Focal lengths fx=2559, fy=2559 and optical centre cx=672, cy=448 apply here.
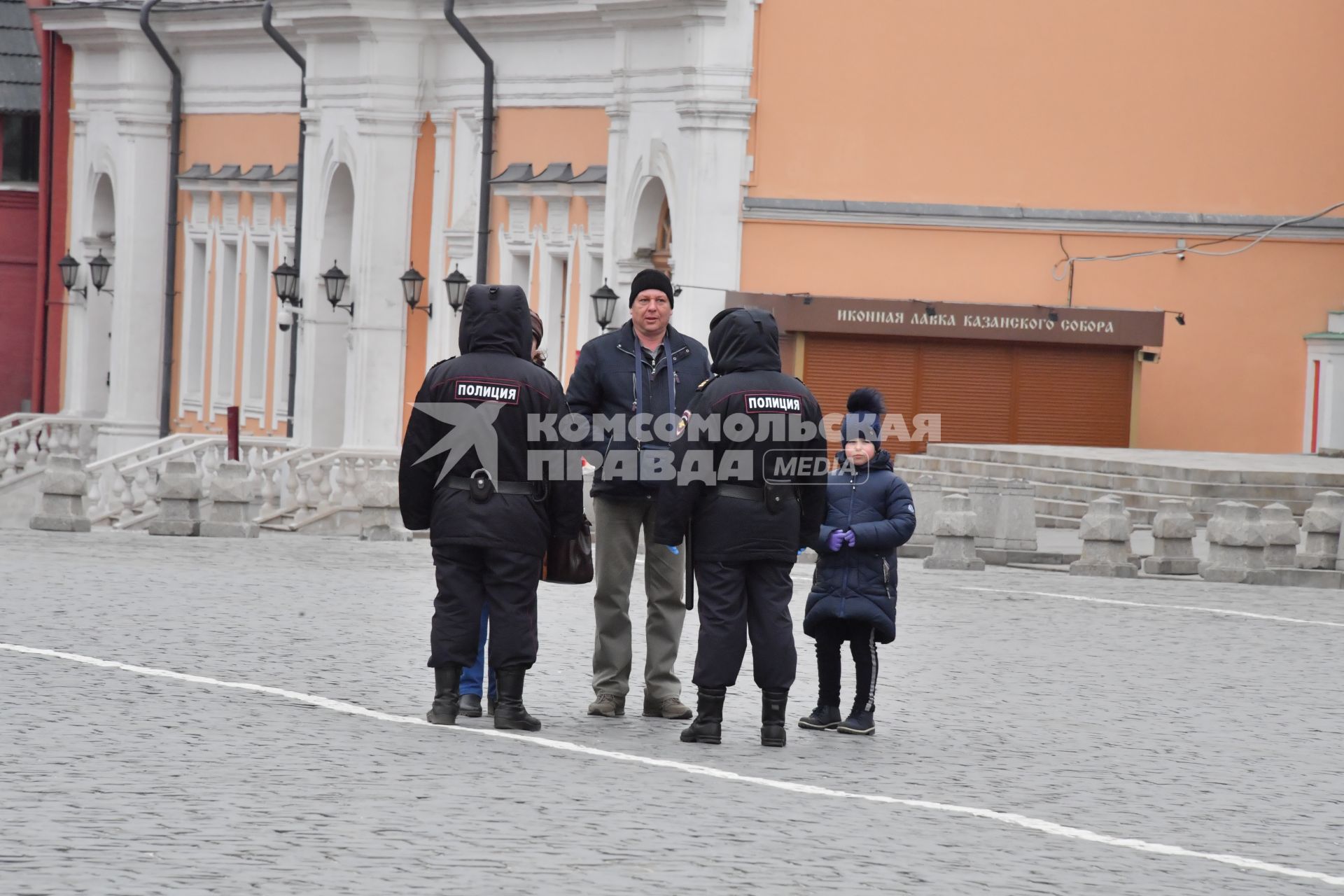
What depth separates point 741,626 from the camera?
32.9 feet

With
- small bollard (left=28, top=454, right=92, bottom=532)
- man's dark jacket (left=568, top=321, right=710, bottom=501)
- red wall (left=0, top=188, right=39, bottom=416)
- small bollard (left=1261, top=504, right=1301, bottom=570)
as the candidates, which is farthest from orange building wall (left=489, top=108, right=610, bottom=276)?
man's dark jacket (left=568, top=321, right=710, bottom=501)

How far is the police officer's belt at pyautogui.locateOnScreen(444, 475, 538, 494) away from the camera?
33.3 ft

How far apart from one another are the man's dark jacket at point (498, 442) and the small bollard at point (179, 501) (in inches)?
547

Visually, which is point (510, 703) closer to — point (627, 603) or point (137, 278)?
point (627, 603)

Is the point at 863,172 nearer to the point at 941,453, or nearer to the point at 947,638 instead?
the point at 941,453

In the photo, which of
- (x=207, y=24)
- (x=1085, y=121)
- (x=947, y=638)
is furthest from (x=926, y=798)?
(x=207, y=24)

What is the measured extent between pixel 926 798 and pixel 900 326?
20608 mm

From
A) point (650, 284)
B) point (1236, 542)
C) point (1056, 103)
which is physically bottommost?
point (1236, 542)

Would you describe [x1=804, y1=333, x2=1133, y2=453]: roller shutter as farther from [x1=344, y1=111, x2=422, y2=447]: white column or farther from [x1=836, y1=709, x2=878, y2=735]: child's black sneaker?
[x1=836, y1=709, x2=878, y2=735]: child's black sneaker

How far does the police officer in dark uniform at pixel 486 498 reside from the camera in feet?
33.2

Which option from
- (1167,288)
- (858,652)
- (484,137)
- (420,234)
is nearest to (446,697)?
(858,652)

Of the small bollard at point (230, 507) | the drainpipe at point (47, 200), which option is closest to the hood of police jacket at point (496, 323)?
the small bollard at point (230, 507)

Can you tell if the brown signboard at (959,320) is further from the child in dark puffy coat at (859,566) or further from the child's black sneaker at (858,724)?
the child's black sneaker at (858,724)

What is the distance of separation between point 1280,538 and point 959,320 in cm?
985
